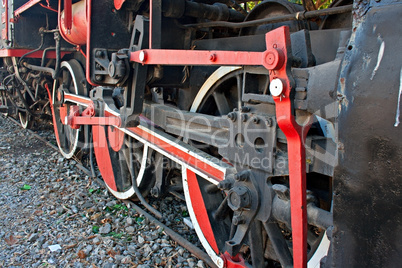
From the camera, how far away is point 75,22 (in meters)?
3.55

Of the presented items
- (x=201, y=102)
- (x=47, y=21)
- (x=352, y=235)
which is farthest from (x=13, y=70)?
(x=352, y=235)

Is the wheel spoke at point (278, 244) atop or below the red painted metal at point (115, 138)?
below

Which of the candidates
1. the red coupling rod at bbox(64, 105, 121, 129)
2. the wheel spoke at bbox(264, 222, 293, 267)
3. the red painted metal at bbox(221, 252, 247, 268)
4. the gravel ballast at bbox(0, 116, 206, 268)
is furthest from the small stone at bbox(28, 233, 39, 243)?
the wheel spoke at bbox(264, 222, 293, 267)

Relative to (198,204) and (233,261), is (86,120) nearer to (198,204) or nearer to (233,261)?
(198,204)

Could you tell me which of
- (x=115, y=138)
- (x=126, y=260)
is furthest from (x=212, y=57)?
(x=115, y=138)

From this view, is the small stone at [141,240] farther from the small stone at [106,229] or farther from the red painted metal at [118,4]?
the red painted metal at [118,4]

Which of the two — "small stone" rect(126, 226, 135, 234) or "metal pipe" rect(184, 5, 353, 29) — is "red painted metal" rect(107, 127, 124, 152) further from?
"metal pipe" rect(184, 5, 353, 29)

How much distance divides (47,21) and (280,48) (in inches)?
179

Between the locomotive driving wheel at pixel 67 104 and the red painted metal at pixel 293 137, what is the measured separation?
3377 millimetres

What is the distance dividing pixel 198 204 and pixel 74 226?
1.23 meters

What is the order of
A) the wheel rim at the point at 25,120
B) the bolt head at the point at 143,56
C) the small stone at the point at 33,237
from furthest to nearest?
the wheel rim at the point at 25,120, the small stone at the point at 33,237, the bolt head at the point at 143,56

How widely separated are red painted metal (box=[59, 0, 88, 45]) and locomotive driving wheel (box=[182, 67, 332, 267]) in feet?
5.07

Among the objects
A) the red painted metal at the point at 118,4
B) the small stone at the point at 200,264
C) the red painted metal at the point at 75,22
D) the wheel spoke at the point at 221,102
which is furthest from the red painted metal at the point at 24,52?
the small stone at the point at 200,264

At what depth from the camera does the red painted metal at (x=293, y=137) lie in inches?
54.4
